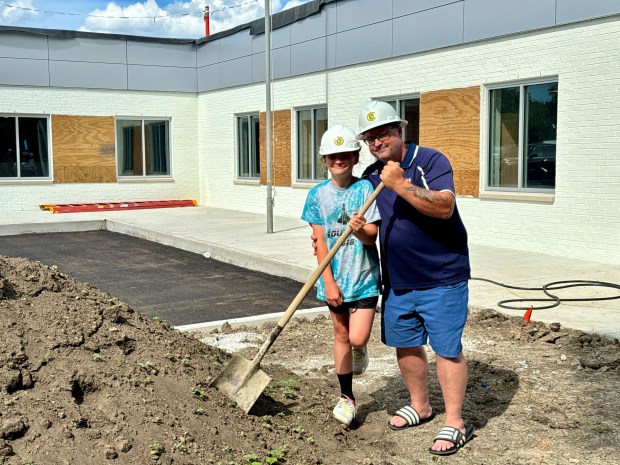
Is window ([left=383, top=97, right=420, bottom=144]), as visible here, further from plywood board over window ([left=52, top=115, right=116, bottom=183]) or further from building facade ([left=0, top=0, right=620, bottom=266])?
plywood board over window ([left=52, top=115, right=116, bottom=183])

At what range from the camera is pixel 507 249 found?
1214cm

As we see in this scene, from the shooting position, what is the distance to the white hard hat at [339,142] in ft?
14.1

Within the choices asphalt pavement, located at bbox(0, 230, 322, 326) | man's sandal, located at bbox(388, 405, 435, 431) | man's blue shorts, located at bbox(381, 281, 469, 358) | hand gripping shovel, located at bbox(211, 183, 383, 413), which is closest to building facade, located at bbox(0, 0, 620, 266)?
asphalt pavement, located at bbox(0, 230, 322, 326)

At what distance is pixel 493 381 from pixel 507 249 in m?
7.09

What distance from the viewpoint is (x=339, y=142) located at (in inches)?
170

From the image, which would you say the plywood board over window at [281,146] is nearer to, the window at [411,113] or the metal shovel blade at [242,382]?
the window at [411,113]

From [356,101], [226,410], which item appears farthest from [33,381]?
[356,101]

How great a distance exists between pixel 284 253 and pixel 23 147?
39.2 ft

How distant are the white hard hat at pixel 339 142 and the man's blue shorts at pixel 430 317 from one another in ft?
2.89

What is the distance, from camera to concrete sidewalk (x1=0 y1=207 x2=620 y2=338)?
7.55m

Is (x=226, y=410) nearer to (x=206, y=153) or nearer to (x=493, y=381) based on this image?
(x=493, y=381)

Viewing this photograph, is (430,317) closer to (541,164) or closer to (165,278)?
(165,278)

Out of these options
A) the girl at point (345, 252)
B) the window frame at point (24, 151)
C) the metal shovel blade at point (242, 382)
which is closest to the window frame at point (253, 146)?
the window frame at point (24, 151)

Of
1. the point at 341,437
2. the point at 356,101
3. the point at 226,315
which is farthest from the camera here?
the point at 356,101
